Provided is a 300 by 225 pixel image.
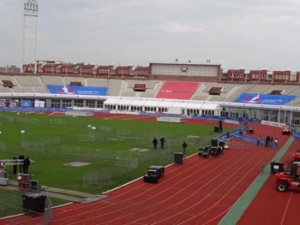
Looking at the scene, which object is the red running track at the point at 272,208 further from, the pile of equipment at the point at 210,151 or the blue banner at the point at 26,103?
the blue banner at the point at 26,103

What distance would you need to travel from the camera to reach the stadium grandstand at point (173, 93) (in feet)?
303

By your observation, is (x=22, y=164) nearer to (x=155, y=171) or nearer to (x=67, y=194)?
(x=67, y=194)

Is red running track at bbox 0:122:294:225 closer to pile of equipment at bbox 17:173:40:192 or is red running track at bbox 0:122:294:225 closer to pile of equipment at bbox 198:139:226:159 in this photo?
pile of equipment at bbox 198:139:226:159

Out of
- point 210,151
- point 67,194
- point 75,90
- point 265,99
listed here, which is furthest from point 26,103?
point 67,194

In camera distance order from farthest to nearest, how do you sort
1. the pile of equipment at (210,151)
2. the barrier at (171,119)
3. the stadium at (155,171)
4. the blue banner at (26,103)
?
the blue banner at (26,103), the barrier at (171,119), the pile of equipment at (210,151), the stadium at (155,171)

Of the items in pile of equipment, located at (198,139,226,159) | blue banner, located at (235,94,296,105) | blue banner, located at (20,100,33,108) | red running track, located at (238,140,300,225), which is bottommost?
red running track, located at (238,140,300,225)

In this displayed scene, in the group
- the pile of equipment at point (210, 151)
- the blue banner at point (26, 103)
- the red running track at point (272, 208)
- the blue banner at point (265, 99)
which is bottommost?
the red running track at point (272, 208)

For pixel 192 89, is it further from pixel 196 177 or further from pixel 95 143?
pixel 196 177

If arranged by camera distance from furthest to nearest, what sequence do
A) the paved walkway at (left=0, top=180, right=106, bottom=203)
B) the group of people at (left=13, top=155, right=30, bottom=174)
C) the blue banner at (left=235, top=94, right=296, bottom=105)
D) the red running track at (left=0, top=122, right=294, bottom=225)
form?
1. the blue banner at (left=235, top=94, right=296, bottom=105)
2. the group of people at (left=13, top=155, right=30, bottom=174)
3. the paved walkway at (left=0, top=180, right=106, bottom=203)
4. the red running track at (left=0, top=122, right=294, bottom=225)

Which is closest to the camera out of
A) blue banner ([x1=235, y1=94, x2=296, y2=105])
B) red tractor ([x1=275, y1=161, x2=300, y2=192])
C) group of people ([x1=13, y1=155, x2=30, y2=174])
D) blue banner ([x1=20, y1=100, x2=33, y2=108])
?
red tractor ([x1=275, y1=161, x2=300, y2=192])

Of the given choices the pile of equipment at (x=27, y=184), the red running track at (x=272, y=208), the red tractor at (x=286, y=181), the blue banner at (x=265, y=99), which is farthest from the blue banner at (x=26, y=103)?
the red tractor at (x=286, y=181)

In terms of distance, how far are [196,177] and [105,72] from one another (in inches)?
4094

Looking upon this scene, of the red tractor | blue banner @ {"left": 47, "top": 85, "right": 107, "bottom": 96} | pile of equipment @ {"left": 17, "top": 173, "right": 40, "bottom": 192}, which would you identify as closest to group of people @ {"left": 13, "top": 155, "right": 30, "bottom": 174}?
pile of equipment @ {"left": 17, "top": 173, "right": 40, "bottom": 192}

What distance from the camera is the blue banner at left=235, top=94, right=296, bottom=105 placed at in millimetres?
90000
